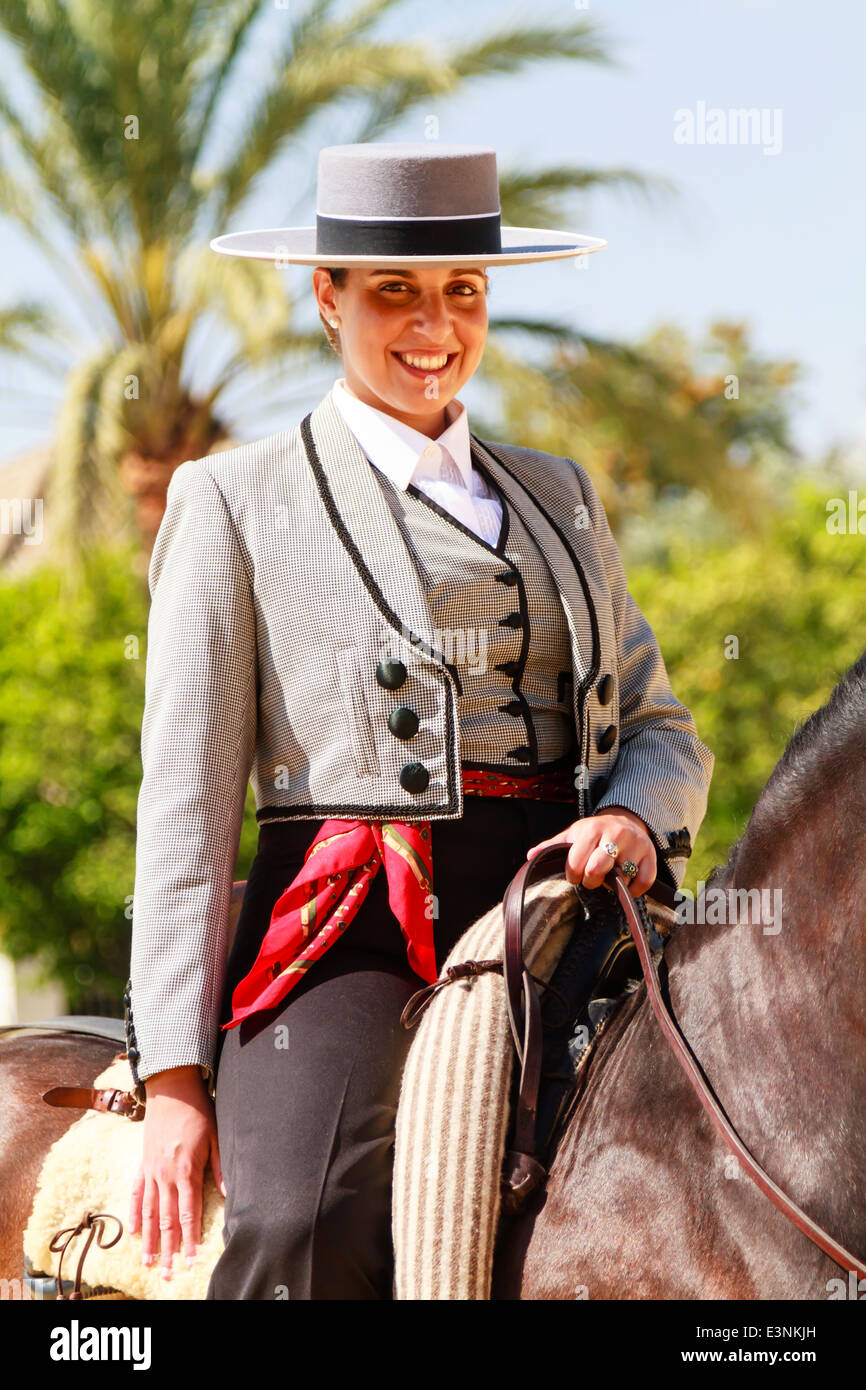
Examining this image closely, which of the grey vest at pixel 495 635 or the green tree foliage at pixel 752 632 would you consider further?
the green tree foliage at pixel 752 632

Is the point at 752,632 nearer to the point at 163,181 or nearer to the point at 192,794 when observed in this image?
the point at 163,181

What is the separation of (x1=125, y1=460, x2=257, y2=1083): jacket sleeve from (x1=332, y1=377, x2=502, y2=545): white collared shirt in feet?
1.05

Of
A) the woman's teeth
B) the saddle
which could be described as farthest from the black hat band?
the saddle

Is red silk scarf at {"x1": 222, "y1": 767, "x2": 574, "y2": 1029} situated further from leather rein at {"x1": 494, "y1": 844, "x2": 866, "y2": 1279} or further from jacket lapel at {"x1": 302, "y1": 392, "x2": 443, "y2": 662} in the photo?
jacket lapel at {"x1": 302, "y1": 392, "x2": 443, "y2": 662}

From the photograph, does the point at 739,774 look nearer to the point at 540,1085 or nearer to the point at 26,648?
the point at 26,648

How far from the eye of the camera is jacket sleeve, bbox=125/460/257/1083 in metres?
2.66

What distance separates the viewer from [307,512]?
113 inches

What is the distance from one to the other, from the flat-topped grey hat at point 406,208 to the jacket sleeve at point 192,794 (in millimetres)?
540

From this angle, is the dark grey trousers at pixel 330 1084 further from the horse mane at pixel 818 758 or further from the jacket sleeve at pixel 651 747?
the horse mane at pixel 818 758

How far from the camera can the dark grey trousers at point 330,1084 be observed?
242cm

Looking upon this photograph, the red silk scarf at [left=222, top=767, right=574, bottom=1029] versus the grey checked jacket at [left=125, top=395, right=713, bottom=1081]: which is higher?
the grey checked jacket at [left=125, top=395, right=713, bottom=1081]

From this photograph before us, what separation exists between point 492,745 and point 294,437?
28.6 inches

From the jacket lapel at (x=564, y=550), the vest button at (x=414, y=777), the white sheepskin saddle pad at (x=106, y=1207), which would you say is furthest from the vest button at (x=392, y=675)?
the white sheepskin saddle pad at (x=106, y=1207)
